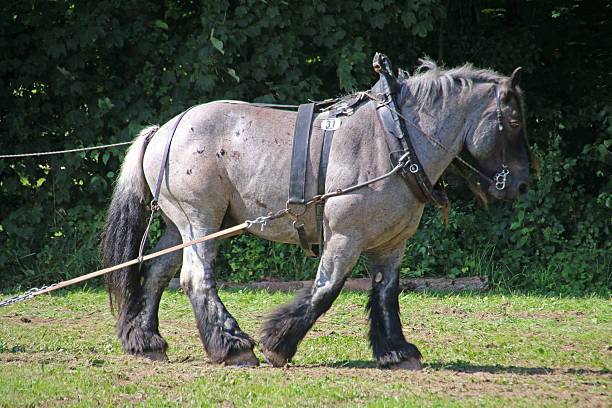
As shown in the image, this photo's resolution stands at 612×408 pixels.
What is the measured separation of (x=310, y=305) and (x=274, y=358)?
0.47 meters

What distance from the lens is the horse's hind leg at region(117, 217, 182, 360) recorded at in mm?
5039

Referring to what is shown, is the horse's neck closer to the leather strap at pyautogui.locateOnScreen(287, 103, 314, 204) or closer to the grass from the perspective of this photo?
the leather strap at pyautogui.locateOnScreen(287, 103, 314, 204)

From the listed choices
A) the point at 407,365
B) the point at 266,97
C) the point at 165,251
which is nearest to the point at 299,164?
the point at 165,251

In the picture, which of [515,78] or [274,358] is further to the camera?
[274,358]

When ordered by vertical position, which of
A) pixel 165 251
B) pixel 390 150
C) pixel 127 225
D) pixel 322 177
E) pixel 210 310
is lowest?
pixel 210 310

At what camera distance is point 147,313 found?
16.9 ft

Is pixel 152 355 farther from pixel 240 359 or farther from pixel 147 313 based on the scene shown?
pixel 240 359

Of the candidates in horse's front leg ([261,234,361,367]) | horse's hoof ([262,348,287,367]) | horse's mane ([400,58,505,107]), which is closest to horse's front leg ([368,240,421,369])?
horse's front leg ([261,234,361,367])

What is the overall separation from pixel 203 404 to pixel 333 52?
5667mm

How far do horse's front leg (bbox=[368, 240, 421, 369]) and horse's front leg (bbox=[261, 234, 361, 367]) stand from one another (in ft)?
1.22

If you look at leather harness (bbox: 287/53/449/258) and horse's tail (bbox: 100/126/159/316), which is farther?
horse's tail (bbox: 100/126/159/316)

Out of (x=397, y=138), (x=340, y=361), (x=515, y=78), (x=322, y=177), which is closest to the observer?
(x=515, y=78)

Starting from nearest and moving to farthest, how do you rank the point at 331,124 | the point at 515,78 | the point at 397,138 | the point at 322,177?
1. the point at 515,78
2. the point at 397,138
3. the point at 322,177
4. the point at 331,124

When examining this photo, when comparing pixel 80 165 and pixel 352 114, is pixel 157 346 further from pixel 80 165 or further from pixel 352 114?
pixel 80 165
